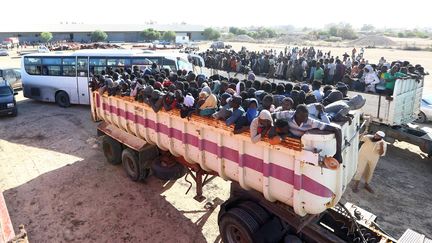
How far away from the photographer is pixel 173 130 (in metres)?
5.92

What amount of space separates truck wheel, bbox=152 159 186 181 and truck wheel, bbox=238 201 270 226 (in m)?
2.34

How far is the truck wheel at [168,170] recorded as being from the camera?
6.82 meters

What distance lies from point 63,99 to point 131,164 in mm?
8929

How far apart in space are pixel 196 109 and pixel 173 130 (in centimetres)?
82

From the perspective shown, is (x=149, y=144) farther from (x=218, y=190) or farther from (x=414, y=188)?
(x=414, y=188)

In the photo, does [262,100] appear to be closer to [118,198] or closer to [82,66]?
[118,198]

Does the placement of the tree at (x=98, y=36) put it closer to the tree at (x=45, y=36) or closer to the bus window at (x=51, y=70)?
the tree at (x=45, y=36)

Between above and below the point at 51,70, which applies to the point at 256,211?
below

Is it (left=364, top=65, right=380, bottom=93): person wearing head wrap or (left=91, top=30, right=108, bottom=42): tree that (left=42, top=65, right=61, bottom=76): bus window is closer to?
(left=364, top=65, right=380, bottom=93): person wearing head wrap

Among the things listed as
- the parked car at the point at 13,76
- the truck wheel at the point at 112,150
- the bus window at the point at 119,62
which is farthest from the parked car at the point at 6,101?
the truck wheel at the point at 112,150

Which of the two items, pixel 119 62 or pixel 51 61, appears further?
pixel 51 61

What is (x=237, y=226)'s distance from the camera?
184 inches

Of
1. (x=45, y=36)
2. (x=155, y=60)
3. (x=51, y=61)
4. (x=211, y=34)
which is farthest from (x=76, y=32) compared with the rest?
(x=155, y=60)

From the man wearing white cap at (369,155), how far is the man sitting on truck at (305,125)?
3555mm
